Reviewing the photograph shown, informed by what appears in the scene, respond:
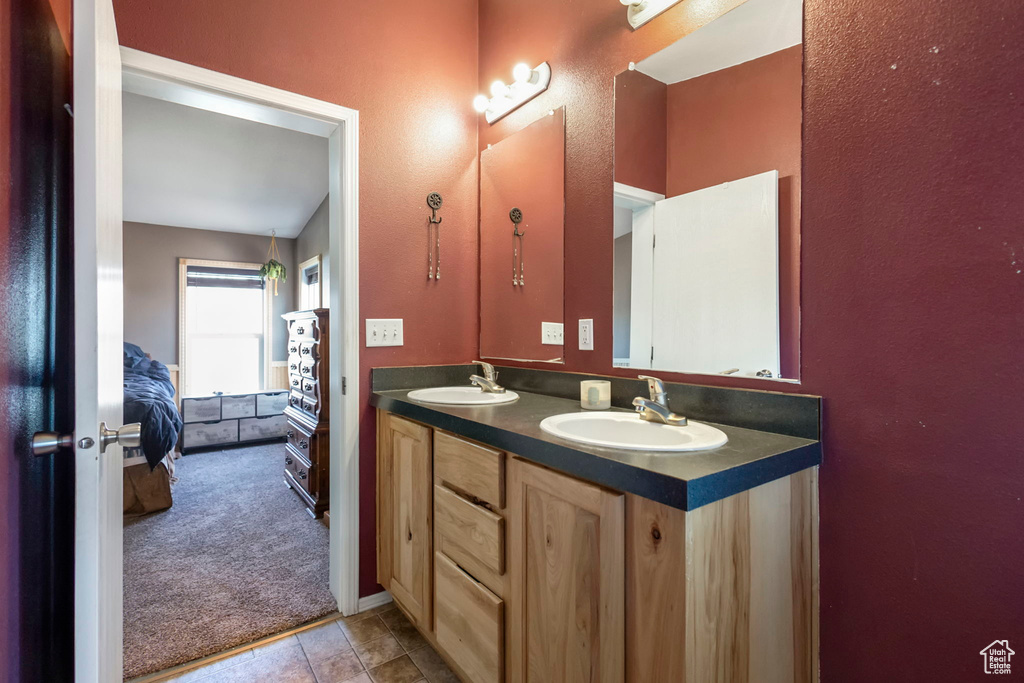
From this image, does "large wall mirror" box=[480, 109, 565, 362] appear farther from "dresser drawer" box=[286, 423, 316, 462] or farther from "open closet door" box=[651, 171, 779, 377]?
"dresser drawer" box=[286, 423, 316, 462]

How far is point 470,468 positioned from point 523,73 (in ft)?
5.20

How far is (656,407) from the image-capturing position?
129 cm

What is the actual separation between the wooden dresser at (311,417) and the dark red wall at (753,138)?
2183mm

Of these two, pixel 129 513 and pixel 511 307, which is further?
pixel 129 513

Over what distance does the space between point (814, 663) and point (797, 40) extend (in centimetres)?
147

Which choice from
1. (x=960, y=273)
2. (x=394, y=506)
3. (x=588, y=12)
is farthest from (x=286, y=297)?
(x=960, y=273)

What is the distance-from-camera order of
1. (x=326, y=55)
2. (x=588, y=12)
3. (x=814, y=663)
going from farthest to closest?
1. (x=326, y=55)
2. (x=588, y=12)
3. (x=814, y=663)

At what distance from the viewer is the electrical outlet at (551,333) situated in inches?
75.6

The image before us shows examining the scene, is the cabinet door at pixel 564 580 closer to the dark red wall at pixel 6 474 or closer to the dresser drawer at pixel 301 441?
the dark red wall at pixel 6 474

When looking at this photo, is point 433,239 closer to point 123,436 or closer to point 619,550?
point 123,436

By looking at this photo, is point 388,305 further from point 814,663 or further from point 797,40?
point 814,663

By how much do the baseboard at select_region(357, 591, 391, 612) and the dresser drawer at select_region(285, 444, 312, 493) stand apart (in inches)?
47.9

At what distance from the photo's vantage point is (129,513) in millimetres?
3010

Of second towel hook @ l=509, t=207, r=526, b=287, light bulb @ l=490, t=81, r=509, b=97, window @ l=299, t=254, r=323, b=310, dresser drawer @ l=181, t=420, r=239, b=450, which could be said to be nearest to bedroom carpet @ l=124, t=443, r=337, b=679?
dresser drawer @ l=181, t=420, r=239, b=450
